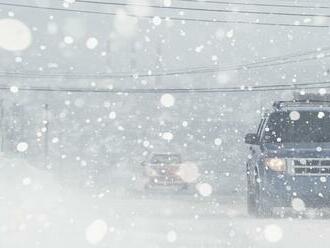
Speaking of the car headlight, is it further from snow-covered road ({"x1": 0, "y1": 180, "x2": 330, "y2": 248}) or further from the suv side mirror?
the suv side mirror

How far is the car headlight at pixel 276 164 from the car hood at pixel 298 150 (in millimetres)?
102

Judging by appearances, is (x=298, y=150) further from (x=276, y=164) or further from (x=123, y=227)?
(x=123, y=227)

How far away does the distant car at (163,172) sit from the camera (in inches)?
1077

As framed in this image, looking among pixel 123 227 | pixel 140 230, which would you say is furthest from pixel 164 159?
pixel 140 230

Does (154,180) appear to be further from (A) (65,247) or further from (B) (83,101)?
(B) (83,101)

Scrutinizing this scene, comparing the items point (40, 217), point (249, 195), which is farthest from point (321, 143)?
point (40, 217)

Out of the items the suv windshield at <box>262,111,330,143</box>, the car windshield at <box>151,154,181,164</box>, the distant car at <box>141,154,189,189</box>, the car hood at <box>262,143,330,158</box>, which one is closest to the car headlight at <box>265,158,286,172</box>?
the car hood at <box>262,143,330,158</box>

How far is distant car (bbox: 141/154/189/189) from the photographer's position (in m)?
27.4

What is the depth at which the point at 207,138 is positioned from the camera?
14912cm

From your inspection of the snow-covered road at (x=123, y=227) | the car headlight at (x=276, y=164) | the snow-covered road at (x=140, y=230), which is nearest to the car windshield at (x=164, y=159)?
the snow-covered road at (x=123, y=227)

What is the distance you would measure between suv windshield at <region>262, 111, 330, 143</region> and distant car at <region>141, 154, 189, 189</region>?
49.9 ft

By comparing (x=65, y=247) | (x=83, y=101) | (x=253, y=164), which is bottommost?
(x=65, y=247)

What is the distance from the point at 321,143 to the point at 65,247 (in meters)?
5.40

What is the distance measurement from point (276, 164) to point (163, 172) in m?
16.9
